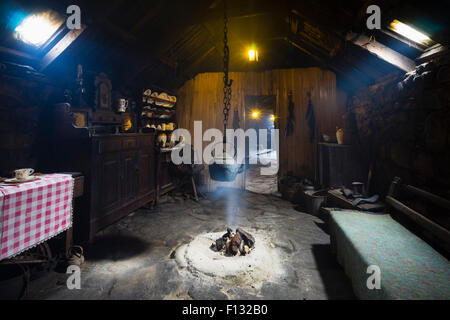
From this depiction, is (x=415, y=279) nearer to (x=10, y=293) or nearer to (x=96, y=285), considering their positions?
(x=96, y=285)

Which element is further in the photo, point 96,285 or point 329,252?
point 329,252

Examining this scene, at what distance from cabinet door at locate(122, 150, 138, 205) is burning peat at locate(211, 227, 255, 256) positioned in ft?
8.22

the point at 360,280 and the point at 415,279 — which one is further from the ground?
the point at 415,279

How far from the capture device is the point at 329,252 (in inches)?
146

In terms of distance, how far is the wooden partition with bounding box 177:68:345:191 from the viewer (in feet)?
24.2

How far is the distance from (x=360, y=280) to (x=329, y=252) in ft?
4.52

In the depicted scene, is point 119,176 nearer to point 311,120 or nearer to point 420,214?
point 420,214

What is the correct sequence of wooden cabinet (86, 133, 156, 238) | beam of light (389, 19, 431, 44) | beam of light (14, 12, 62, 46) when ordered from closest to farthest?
beam of light (14, 12, 62, 46) → beam of light (389, 19, 431, 44) → wooden cabinet (86, 133, 156, 238)

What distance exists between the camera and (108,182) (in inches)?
175

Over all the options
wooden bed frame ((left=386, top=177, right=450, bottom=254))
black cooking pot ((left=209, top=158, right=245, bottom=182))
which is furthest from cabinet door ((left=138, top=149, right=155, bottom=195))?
wooden bed frame ((left=386, top=177, right=450, bottom=254))

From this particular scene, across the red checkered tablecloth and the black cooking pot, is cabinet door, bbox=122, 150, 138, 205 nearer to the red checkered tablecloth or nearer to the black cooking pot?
the red checkered tablecloth
